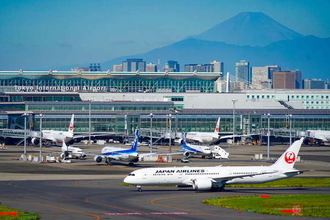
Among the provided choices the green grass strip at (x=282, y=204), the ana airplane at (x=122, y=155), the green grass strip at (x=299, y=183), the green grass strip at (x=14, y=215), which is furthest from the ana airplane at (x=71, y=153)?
the green grass strip at (x=14, y=215)

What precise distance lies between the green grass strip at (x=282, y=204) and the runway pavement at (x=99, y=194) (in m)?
2.47

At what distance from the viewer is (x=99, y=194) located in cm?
8656

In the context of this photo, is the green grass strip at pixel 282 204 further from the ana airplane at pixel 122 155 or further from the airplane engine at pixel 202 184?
the ana airplane at pixel 122 155

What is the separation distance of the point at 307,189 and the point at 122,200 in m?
26.9

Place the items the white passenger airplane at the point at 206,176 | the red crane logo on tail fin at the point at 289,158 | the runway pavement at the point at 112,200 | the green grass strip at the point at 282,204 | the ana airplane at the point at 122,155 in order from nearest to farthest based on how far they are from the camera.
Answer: the runway pavement at the point at 112,200 < the green grass strip at the point at 282,204 < the white passenger airplane at the point at 206,176 < the red crane logo on tail fin at the point at 289,158 < the ana airplane at the point at 122,155

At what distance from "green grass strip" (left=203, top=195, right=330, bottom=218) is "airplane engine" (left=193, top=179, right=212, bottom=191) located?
6.51 meters

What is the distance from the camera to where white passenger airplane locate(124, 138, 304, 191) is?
8900 centimetres

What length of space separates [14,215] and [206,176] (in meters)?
29.7

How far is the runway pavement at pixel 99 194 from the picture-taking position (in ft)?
228

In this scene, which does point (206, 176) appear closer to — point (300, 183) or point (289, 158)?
point (289, 158)

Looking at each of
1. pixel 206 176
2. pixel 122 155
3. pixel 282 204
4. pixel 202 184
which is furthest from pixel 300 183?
pixel 122 155

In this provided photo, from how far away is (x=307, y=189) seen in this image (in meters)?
93.6

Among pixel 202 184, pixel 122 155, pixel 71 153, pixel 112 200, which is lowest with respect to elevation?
pixel 112 200

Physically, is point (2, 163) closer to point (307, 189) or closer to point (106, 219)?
point (307, 189)
